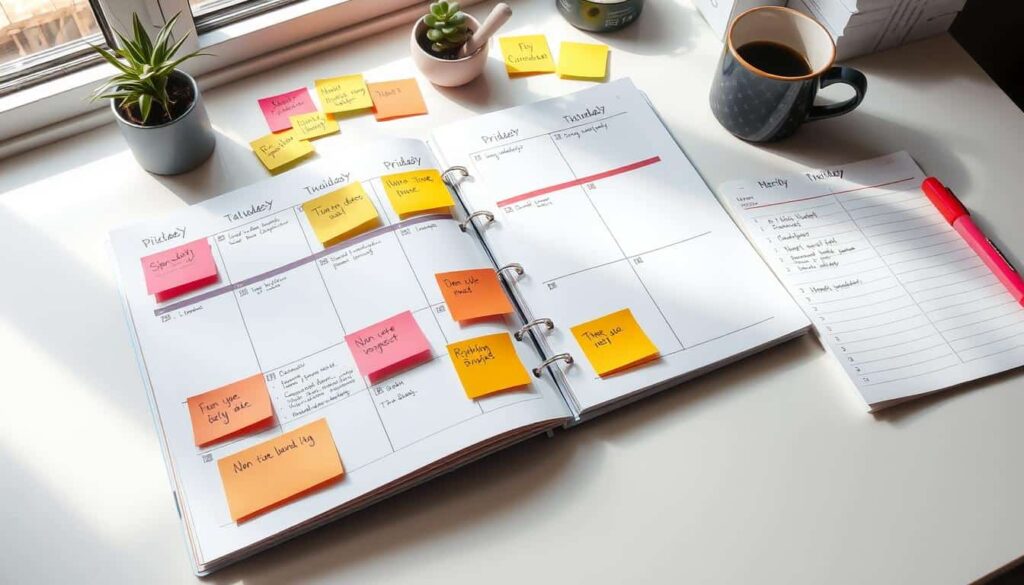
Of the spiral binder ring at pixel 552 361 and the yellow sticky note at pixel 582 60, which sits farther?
the yellow sticky note at pixel 582 60

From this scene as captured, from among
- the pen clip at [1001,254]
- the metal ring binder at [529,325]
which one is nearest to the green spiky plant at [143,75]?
the metal ring binder at [529,325]

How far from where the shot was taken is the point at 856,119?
98 centimetres

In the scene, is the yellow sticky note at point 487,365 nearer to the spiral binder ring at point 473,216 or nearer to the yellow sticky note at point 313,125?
the spiral binder ring at point 473,216

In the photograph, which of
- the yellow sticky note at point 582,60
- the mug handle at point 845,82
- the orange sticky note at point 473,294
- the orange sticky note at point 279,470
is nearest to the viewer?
the orange sticky note at point 279,470

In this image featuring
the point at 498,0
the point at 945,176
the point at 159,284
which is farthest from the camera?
the point at 498,0

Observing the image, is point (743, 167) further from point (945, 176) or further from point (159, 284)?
point (159, 284)

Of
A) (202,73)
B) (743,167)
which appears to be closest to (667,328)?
(743,167)

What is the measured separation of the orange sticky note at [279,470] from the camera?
26.6 inches

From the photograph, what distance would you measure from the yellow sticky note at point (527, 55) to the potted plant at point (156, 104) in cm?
38

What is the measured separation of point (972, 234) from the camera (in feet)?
2.82

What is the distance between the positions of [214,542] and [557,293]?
1.28ft

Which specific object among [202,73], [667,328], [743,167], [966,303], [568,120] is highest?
[202,73]

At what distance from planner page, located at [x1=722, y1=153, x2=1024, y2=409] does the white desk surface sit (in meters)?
0.03

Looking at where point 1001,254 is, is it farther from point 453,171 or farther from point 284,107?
point 284,107
